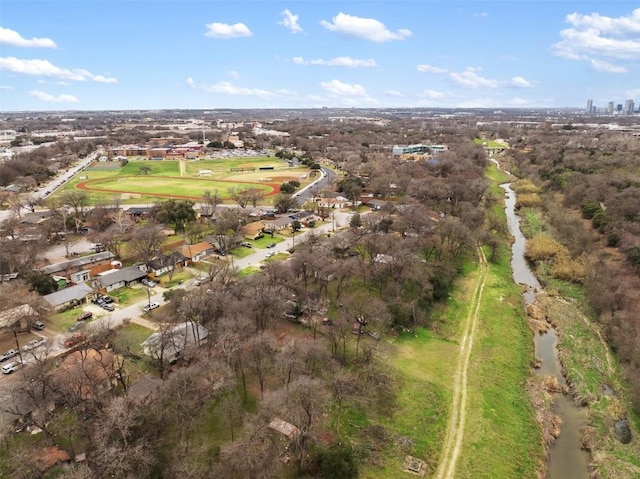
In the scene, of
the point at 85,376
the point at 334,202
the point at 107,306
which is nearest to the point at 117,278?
the point at 107,306

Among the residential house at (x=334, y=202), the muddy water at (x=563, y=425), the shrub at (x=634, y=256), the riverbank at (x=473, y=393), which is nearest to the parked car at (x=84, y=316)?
A: the riverbank at (x=473, y=393)

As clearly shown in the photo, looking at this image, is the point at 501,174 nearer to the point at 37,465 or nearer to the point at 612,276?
the point at 612,276

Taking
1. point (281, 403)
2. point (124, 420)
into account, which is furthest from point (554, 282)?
point (124, 420)

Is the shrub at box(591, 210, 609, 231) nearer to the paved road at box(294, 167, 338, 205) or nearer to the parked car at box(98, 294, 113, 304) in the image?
the paved road at box(294, 167, 338, 205)

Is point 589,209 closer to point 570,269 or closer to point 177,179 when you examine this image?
point 570,269

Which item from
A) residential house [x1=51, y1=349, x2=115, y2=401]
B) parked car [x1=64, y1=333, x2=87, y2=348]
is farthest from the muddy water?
parked car [x1=64, y1=333, x2=87, y2=348]
